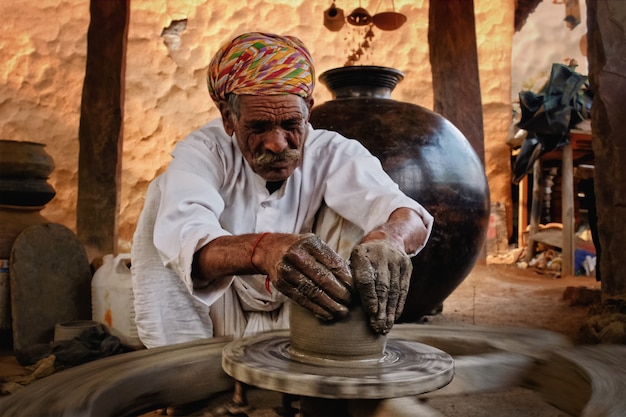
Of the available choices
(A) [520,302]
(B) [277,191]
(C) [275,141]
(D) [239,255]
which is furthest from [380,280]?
(A) [520,302]

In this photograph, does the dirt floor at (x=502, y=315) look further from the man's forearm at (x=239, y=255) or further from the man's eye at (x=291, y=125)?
the man's eye at (x=291, y=125)

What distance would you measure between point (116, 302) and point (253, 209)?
165 centimetres

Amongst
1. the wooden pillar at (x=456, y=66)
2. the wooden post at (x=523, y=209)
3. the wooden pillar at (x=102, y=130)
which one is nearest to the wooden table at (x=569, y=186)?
the wooden post at (x=523, y=209)

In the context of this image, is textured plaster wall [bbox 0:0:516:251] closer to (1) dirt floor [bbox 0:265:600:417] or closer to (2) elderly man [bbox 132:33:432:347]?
(1) dirt floor [bbox 0:265:600:417]

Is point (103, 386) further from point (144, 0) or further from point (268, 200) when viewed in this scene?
point (144, 0)

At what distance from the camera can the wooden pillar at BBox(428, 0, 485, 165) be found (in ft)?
16.4

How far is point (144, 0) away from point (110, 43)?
400 cm

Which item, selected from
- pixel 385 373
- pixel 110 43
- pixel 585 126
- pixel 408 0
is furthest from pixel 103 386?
pixel 408 0

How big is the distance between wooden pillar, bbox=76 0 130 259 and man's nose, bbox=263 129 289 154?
306 cm

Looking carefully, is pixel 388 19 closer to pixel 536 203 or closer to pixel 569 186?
pixel 569 186

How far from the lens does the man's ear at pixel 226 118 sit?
225 centimetres

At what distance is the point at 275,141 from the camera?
2.12m

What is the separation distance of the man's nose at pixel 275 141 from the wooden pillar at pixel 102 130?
121 inches

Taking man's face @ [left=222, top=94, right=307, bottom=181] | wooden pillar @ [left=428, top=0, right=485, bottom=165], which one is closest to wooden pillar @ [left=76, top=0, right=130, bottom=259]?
wooden pillar @ [left=428, top=0, right=485, bottom=165]
